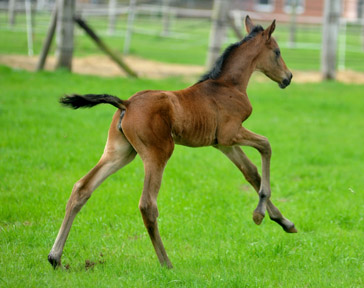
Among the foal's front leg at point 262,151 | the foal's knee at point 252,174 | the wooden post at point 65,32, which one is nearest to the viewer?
the foal's front leg at point 262,151

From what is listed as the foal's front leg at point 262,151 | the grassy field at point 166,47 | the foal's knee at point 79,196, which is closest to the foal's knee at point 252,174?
the foal's front leg at point 262,151

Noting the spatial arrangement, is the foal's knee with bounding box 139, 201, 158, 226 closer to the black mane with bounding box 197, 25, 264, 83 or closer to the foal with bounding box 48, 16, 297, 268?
the foal with bounding box 48, 16, 297, 268

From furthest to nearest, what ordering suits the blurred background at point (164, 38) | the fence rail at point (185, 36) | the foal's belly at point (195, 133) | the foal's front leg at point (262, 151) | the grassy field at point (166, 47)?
1. the fence rail at point (185, 36)
2. the grassy field at point (166, 47)
3. the blurred background at point (164, 38)
4. the foal's front leg at point (262, 151)
5. the foal's belly at point (195, 133)

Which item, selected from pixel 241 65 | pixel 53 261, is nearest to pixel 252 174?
pixel 241 65

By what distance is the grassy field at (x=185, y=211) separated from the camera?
514cm

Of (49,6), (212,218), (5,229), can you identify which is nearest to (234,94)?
(212,218)

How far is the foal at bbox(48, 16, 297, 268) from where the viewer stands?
5066mm

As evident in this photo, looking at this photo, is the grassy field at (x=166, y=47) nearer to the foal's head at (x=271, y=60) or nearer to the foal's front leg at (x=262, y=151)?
the foal's head at (x=271, y=60)

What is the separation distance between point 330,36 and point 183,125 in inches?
516

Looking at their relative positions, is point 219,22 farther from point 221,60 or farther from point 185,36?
point 185,36

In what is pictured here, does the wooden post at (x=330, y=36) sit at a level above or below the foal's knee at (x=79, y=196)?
above

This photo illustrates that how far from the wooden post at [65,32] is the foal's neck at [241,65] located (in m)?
9.92

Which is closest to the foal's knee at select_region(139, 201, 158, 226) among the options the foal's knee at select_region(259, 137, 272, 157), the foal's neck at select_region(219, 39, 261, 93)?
the foal's knee at select_region(259, 137, 272, 157)

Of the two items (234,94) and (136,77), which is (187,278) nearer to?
(234,94)
